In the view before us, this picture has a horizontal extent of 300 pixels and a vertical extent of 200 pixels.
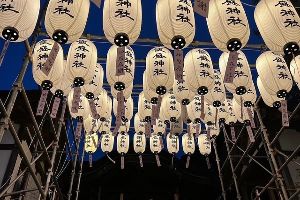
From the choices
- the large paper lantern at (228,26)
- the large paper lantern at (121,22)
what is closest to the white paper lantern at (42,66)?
the large paper lantern at (121,22)

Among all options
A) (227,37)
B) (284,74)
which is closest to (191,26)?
(227,37)

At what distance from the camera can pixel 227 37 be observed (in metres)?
5.97

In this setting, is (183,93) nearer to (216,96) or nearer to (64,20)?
(216,96)

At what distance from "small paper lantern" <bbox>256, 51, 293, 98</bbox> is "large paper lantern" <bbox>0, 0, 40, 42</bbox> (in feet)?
16.1

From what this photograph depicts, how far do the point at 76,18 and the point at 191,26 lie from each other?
2.06 m

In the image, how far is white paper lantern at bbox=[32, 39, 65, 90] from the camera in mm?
6789

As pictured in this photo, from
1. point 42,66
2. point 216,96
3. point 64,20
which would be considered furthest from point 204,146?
point 64,20

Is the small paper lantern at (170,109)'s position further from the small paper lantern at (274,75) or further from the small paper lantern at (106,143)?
the small paper lantern at (106,143)

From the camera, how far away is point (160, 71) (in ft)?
24.0

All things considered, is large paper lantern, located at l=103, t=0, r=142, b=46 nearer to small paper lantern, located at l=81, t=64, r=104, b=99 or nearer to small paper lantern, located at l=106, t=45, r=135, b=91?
small paper lantern, located at l=106, t=45, r=135, b=91

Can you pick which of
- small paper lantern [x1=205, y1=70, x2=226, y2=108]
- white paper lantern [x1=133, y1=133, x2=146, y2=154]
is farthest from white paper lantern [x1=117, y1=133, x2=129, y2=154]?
small paper lantern [x1=205, y1=70, x2=226, y2=108]

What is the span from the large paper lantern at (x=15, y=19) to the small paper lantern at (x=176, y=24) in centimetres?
229

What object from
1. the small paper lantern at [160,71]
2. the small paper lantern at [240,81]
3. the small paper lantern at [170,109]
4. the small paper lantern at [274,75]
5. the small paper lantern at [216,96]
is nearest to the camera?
Result: the small paper lantern at [274,75]

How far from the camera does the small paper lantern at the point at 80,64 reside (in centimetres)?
687
